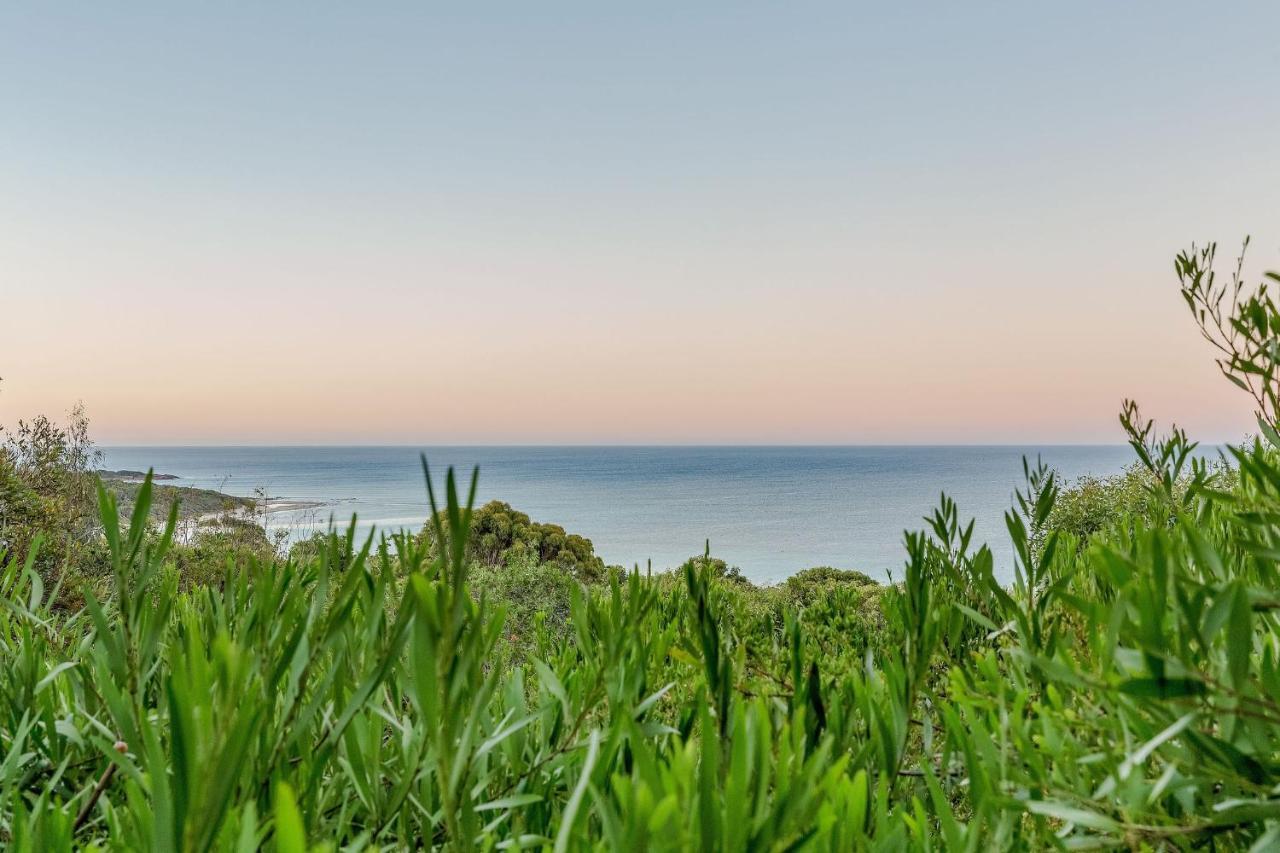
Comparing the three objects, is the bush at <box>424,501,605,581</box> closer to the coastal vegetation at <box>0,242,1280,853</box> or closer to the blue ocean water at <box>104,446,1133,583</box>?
the blue ocean water at <box>104,446,1133,583</box>

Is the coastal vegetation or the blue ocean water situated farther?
the blue ocean water

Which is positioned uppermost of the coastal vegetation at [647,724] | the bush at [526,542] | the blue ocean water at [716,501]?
the coastal vegetation at [647,724]

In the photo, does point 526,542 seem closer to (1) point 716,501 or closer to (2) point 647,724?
(2) point 647,724

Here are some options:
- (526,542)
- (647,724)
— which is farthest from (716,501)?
(647,724)

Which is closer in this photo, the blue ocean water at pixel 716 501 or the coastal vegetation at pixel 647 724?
the coastal vegetation at pixel 647 724

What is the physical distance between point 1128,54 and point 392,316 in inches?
1559

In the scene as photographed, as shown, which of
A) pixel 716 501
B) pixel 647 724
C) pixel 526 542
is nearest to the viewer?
pixel 647 724

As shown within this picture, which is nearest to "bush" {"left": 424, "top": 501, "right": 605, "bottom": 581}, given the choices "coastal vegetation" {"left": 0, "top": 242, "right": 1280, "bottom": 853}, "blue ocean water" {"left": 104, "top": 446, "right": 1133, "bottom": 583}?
"blue ocean water" {"left": 104, "top": 446, "right": 1133, "bottom": 583}

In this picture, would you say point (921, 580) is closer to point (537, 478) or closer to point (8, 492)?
point (8, 492)

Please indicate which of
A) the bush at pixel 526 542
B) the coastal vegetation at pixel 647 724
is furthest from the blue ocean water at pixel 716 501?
the coastal vegetation at pixel 647 724

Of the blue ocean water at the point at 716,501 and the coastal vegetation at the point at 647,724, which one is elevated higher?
the coastal vegetation at the point at 647,724

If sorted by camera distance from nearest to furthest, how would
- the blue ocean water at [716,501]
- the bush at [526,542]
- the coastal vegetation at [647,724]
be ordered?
1. the coastal vegetation at [647,724]
2. the bush at [526,542]
3. the blue ocean water at [716,501]

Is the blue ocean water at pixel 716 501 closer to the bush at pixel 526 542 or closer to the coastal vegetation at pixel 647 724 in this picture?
the bush at pixel 526 542

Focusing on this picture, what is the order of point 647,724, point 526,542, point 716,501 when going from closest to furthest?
point 647,724 < point 526,542 < point 716,501
